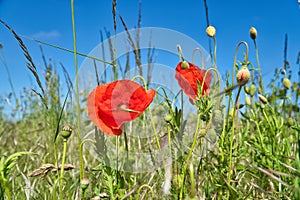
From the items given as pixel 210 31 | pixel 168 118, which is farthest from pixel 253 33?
pixel 168 118

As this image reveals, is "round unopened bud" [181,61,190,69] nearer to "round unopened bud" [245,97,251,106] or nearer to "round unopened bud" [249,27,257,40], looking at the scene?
"round unopened bud" [249,27,257,40]

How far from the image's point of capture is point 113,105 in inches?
32.4

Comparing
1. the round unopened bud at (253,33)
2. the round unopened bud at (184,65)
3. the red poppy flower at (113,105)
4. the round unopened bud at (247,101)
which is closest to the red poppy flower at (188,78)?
the round unopened bud at (184,65)

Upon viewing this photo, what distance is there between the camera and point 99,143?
0.82 metres

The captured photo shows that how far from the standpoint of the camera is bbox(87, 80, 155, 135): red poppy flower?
0.80 meters

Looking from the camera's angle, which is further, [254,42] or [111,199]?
[254,42]

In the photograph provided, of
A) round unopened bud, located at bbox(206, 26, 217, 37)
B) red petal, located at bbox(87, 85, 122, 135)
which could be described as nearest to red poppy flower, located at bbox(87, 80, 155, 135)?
red petal, located at bbox(87, 85, 122, 135)

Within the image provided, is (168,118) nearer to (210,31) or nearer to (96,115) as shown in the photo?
(96,115)

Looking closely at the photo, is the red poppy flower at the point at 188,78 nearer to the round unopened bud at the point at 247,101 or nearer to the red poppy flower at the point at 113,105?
the red poppy flower at the point at 113,105

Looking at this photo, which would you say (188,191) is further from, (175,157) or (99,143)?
(99,143)

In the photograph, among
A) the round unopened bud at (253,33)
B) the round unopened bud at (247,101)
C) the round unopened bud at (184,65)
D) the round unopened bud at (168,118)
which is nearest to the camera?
the round unopened bud at (168,118)

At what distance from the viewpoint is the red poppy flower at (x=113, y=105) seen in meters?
0.80

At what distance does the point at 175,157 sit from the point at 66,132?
0.87ft

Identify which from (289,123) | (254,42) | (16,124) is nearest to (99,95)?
(254,42)
